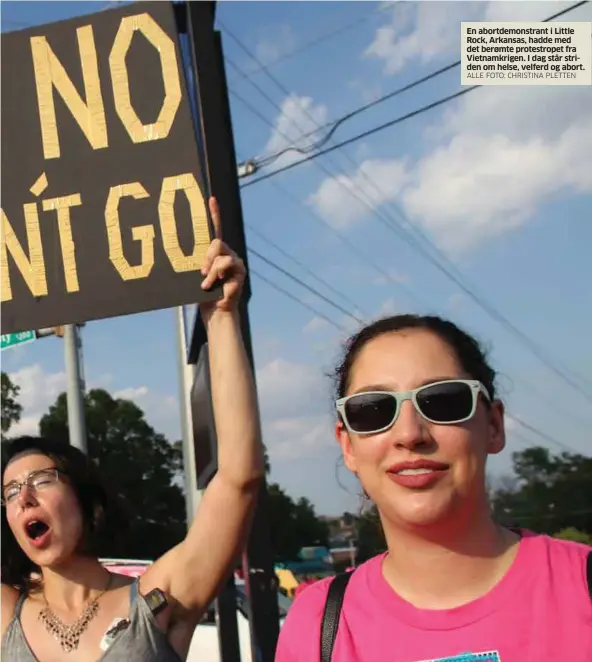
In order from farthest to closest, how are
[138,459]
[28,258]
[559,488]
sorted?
[138,459] < [559,488] < [28,258]

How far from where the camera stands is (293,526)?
151 ft

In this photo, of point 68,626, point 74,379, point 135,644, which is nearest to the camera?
point 135,644

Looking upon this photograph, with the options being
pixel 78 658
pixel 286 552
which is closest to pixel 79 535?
pixel 78 658

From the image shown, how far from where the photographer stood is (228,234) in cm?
280

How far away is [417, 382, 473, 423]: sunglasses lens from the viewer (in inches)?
57.3

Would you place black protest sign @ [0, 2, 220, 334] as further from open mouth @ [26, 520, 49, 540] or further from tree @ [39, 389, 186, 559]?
tree @ [39, 389, 186, 559]

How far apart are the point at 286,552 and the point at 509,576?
1702 inches

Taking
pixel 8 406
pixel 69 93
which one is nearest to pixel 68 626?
pixel 69 93

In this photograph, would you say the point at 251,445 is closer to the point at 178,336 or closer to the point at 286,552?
the point at 178,336

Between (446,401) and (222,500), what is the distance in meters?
0.86

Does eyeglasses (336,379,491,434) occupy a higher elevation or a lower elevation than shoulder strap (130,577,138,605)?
higher

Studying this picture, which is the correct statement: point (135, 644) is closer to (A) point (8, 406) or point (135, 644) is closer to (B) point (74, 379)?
(B) point (74, 379)

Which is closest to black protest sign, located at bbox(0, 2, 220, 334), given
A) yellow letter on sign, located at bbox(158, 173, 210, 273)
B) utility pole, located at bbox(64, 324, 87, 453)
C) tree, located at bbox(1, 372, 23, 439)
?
yellow letter on sign, located at bbox(158, 173, 210, 273)

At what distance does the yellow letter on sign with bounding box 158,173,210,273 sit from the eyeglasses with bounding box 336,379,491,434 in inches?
36.1
